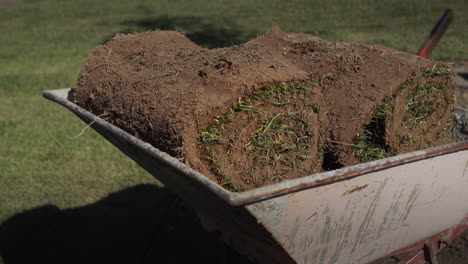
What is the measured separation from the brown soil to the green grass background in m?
0.91

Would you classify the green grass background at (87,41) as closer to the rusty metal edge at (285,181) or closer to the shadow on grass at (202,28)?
the shadow on grass at (202,28)

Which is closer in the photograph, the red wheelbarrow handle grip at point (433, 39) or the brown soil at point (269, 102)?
the brown soil at point (269, 102)

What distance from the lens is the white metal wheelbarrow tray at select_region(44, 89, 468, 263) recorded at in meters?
1.88

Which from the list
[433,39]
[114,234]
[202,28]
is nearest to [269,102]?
[433,39]

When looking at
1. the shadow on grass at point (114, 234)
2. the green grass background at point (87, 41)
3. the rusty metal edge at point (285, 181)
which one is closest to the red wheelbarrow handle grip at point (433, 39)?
the rusty metal edge at point (285, 181)

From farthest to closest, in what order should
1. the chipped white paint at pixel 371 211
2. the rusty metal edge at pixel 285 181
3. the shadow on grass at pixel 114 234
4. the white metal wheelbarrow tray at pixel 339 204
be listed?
the shadow on grass at pixel 114 234, the chipped white paint at pixel 371 211, the white metal wheelbarrow tray at pixel 339 204, the rusty metal edge at pixel 285 181

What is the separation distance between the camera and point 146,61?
2777mm

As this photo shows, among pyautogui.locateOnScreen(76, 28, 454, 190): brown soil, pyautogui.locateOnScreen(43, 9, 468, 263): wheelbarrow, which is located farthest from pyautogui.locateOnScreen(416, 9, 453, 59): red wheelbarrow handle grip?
pyautogui.locateOnScreen(43, 9, 468, 263): wheelbarrow

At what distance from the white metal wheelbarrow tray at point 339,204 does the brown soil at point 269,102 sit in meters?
0.14

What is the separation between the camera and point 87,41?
12.3 m

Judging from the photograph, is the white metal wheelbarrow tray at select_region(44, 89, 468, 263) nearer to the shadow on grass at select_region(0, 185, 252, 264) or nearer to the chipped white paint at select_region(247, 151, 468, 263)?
the chipped white paint at select_region(247, 151, 468, 263)

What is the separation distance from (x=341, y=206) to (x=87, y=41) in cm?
1132

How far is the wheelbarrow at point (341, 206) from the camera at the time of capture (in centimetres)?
189

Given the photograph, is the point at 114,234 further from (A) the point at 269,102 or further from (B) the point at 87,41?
(B) the point at 87,41
